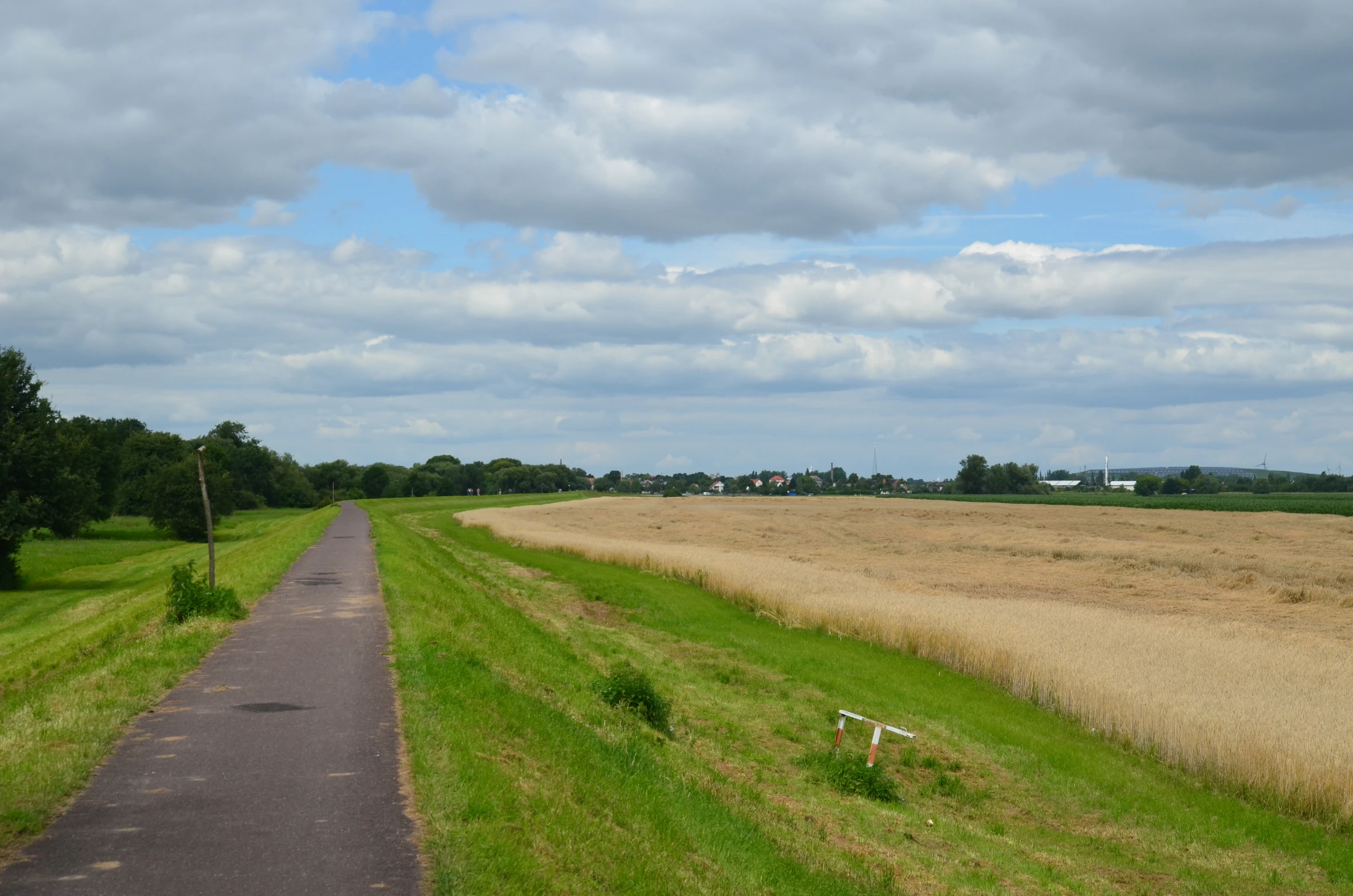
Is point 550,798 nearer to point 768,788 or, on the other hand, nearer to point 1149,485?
point 768,788

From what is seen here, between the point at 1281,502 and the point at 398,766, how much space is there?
321ft

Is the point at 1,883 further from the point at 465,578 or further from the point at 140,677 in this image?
the point at 465,578

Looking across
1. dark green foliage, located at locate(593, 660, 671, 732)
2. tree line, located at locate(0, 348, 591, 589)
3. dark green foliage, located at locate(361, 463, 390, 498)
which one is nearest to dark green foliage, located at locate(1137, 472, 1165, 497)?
tree line, located at locate(0, 348, 591, 589)

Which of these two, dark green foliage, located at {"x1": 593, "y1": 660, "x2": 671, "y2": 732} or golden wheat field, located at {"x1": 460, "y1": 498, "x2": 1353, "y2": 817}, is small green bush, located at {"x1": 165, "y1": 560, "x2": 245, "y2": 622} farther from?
golden wheat field, located at {"x1": 460, "y1": 498, "x2": 1353, "y2": 817}

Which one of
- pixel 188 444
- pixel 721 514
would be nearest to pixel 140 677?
pixel 721 514

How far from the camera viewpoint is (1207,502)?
92625 millimetres

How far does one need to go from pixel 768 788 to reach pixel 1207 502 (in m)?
89.0

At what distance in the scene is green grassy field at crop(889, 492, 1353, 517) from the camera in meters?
86.4

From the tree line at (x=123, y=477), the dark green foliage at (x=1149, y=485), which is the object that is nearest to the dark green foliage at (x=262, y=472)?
the tree line at (x=123, y=477)

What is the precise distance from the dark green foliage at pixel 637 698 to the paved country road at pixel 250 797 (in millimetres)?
4195

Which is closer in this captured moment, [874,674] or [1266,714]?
[1266,714]

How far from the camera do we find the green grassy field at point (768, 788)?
931 cm

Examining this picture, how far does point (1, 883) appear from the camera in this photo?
727cm

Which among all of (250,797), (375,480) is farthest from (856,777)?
(375,480)
